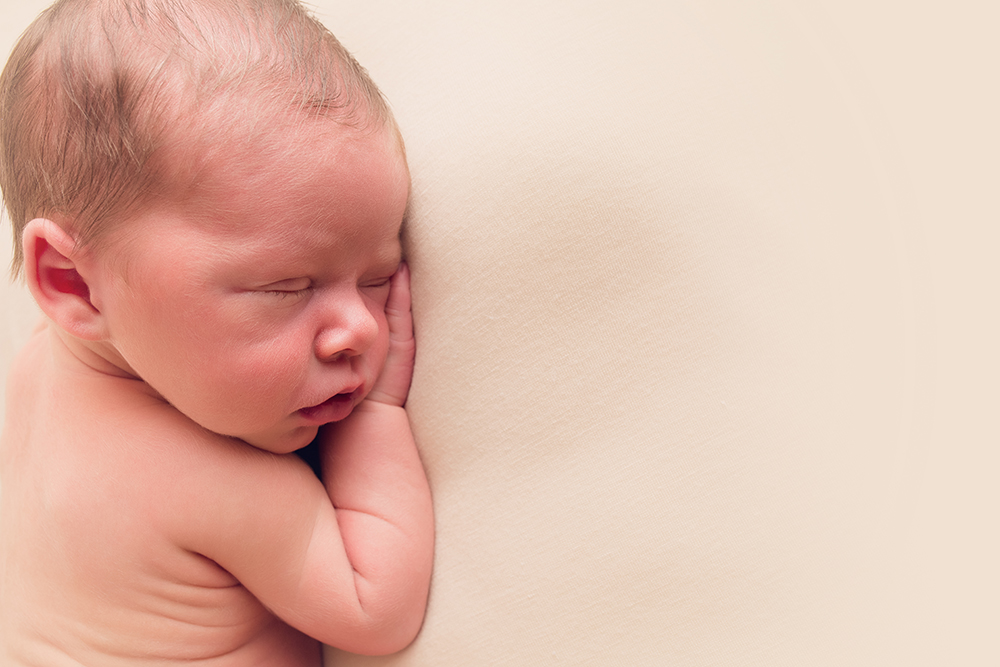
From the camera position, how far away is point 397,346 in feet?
3.34

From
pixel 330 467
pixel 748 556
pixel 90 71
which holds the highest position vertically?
pixel 90 71

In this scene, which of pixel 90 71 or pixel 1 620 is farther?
pixel 1 620

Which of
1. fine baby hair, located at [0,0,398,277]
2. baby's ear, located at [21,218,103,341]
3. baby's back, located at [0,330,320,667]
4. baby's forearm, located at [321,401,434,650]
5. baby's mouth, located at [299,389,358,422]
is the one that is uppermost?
fine baby hair, located at [0,0,398,277]

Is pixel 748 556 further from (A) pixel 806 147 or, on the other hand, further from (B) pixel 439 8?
(B) pixel 439 8

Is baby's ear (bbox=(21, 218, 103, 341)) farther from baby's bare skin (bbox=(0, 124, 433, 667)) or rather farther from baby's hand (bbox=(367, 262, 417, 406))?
baby's hand (bbox=(367, 262, 417, 406))

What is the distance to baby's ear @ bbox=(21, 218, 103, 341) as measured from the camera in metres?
0.84

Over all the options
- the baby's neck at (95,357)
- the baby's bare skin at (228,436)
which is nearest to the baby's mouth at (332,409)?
the baby's bare skin at (228,436)

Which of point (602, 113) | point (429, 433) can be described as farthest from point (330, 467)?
point (602, 113)

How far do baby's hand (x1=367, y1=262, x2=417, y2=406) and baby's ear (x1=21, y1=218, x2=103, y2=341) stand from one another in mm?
330

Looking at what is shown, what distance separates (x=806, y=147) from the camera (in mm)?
928

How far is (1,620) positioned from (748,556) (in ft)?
3.15

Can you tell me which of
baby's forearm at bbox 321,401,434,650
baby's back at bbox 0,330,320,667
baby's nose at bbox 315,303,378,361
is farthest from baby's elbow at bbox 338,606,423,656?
baby's nose at bbox 315,303,378,361

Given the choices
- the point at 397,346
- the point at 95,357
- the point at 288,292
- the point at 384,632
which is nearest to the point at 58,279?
the point at 95,357

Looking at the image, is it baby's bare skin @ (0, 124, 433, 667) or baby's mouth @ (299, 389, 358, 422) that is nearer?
baby's bare skin @ (0, 124, 433, 667)
